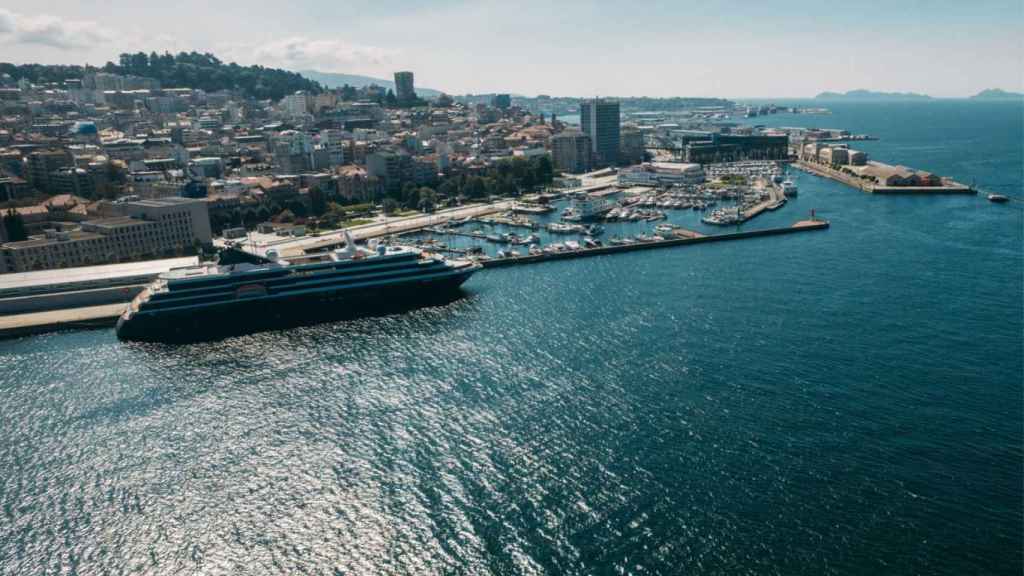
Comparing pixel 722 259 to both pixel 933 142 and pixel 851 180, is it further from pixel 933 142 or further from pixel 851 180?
pixel 933 142

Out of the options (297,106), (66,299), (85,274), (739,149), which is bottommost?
(66,299)

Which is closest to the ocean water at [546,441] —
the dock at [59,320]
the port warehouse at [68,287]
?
the dock at [59,320]

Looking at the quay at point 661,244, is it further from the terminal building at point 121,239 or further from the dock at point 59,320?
the terminal building at point 121,239

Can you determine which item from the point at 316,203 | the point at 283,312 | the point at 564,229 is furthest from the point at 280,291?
the point at 316,203

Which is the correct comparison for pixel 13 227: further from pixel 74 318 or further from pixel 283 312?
pixel 283 312

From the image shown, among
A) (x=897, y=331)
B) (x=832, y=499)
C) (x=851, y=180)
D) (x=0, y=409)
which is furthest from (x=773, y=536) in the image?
(x=851, y=180)
